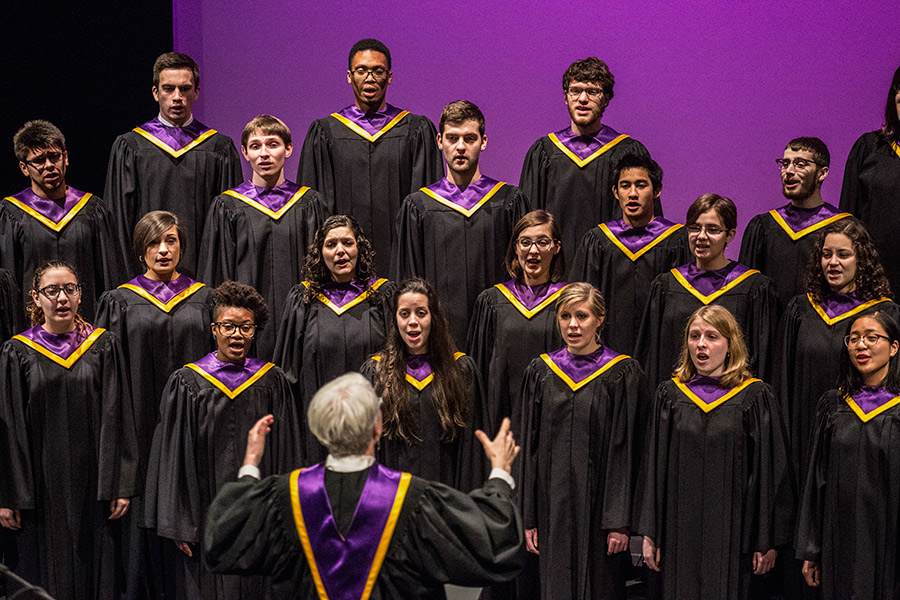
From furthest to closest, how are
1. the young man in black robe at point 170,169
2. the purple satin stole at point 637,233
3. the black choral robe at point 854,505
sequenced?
the young man in black robe at point 170,169
the purple satin stole at point 637,233
the black choral robe at point 854,505

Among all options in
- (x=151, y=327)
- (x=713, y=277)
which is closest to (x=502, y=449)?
(x=713, y=277)

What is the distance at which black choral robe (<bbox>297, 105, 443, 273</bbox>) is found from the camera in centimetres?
566

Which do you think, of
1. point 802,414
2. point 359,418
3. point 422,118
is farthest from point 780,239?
Result: point 359,418

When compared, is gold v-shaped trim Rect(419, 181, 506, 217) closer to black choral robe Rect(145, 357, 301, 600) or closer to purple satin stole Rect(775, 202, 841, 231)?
black choral robe Rect(145, 357, 301, 600)

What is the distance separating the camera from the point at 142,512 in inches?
192

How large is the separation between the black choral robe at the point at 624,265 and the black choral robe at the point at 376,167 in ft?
3.05

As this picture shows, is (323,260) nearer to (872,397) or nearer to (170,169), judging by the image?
(170,169)

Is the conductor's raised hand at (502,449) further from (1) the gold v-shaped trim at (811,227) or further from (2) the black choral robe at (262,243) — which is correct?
(1) the gold v-shaped trim at (811,227)

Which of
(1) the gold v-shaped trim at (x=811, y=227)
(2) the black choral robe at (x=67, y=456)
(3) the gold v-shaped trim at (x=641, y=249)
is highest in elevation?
(1) the gold v-shaped trim at (x=811, y=227)

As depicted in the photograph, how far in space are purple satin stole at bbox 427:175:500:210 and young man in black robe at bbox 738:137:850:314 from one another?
127 centimetres

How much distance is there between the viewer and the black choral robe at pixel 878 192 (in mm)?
5262

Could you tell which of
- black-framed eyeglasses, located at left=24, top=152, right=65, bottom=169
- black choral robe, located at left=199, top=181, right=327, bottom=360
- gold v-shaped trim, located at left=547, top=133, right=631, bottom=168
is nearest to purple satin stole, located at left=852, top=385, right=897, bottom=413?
gold v-shaped trim, located at left=547, top=133, right=631, bottom=168

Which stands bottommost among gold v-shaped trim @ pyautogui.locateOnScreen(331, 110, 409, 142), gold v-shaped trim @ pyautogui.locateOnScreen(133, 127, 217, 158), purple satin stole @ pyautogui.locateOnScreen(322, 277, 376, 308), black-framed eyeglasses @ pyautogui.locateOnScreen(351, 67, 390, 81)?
purple satin stole @ pyautogui.locateOnScreen(322, 277, 376, 308)

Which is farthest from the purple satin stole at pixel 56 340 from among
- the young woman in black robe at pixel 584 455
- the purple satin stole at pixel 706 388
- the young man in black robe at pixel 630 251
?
the purple satin stole at pixel 706 388
